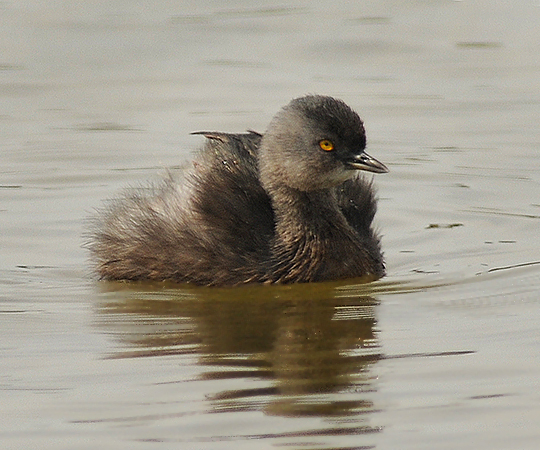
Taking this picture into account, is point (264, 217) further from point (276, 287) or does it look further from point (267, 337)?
point (267, 337)

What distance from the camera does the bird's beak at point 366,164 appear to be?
815 cm

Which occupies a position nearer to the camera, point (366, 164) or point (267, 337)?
point (267, 337)

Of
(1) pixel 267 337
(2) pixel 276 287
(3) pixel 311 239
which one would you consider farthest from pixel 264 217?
(1) pixel 267 337

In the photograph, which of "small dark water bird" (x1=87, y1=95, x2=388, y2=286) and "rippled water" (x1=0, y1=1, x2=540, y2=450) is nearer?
"rippled water" (x1=0, y1=1, x2=540, y2=450)

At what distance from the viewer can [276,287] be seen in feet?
26.6

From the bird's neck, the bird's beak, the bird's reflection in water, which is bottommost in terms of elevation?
the bird's reflection in water

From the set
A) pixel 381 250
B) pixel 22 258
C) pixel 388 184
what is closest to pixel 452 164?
pixel 388 184

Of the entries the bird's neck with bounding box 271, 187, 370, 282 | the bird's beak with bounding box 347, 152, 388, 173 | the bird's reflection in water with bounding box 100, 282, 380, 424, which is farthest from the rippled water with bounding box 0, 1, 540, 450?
the bird's beak with bounding box 347, 152, 388, 173

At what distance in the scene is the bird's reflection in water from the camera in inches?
232

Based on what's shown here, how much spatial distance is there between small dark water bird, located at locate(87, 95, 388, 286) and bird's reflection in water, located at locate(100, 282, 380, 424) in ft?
0.43

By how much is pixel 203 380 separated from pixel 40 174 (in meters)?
5.06

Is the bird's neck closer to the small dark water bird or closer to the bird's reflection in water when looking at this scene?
the small dark water bird

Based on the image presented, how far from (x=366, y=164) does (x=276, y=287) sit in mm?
906

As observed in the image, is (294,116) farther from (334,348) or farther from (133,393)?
(133,393)
